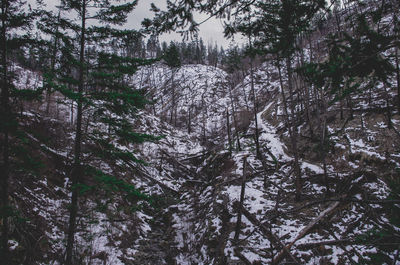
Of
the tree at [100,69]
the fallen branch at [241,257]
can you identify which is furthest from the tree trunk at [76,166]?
the fallen branch at [241,257]

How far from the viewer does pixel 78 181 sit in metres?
7.40

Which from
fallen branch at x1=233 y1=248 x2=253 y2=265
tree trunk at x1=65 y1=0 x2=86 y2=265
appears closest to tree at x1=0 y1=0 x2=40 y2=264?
tree trunk at x1=65 y1=0 x2=86 y2=265

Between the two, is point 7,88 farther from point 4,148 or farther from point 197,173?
point 197,173

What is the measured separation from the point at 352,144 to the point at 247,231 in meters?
9.51

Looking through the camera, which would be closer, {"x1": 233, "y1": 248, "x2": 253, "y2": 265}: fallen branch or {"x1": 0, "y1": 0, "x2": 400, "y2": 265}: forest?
{"x1": 0, "y1": 0, "x2": 400, "y2": 265}: forest

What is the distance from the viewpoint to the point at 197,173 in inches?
728

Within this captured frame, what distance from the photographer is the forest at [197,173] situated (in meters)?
3.28

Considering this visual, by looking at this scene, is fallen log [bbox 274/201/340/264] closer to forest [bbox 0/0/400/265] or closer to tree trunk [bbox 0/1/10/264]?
forest [bbox 0/0/400/265]

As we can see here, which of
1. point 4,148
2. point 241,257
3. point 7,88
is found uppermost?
point 7,88

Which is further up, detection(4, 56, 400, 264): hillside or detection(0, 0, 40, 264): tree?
detection(0, 0, 40, 264): tree

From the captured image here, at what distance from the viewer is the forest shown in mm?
3284

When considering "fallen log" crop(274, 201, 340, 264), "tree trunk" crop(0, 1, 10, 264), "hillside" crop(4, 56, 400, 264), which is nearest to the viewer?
"tree trunk" crop(0, 1, 10, 264)

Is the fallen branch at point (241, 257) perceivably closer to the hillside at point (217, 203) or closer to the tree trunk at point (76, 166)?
the hillside at point (217, 203)

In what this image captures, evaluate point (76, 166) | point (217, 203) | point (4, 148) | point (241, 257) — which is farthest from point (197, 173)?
point (4, 148)
